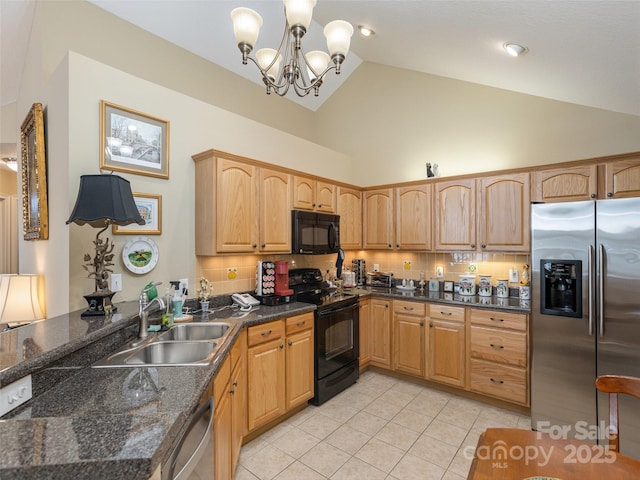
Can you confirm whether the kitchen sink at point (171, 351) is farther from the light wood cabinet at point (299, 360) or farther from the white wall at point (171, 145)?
the light wood cabinet at point (299, 360)

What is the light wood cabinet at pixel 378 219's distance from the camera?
13.3 feet

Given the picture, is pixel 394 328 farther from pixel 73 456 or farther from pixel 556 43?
pixel 73 456

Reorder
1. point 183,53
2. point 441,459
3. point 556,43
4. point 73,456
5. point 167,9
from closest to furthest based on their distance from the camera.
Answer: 1. point 73,456
2. point 556,43
3. point 441,459
4. point 167,9
5. point 183,53

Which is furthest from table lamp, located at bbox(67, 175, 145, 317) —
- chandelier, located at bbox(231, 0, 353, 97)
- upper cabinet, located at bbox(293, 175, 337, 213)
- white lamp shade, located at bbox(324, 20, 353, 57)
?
upper cabinet, located at bbox(293, 175, 337, 213)

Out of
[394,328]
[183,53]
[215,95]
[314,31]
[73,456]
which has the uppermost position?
[314,31]

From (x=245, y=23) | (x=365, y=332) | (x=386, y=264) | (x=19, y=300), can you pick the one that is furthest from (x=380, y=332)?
(x=19, y=300)

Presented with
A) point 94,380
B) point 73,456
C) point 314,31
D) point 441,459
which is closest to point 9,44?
point 314,31

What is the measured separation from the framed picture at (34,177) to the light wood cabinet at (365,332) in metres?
2.98

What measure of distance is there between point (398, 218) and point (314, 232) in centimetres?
116

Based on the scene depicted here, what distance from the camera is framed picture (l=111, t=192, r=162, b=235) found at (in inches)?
96.7

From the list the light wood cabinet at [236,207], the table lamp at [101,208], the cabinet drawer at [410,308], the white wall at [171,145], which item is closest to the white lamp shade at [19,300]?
the white wall at [171,145]

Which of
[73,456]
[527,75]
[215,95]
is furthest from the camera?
[215,95]

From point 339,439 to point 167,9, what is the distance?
13.5ft

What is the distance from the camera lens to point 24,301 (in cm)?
254
